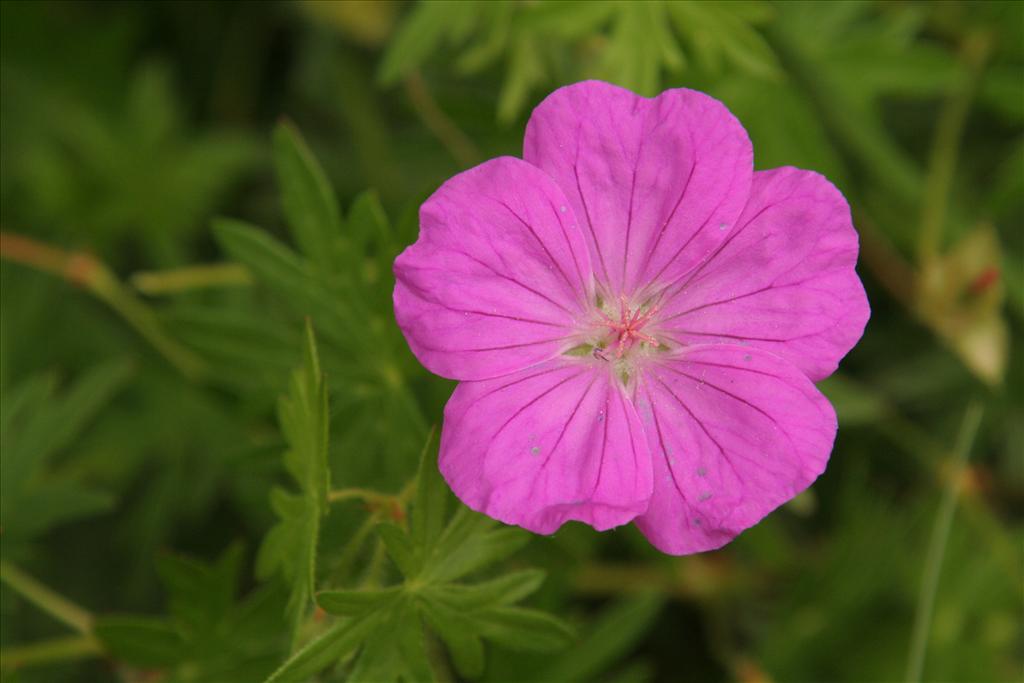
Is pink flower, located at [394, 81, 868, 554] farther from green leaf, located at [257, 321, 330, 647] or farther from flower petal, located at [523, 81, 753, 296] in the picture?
green leaf, located at [257, 321, 330, 647]

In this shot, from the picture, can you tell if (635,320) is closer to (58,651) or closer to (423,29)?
(423,29)

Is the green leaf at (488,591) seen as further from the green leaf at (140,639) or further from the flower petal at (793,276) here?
the green leaf at (140,639)

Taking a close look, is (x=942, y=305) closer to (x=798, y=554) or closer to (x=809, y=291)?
(x=798, y=554)

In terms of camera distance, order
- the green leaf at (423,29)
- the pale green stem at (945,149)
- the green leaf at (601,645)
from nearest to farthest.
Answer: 1. the green leaf at (423,29)
2. the green leaf at (601,645)
3. the pale green stem at (945,149)

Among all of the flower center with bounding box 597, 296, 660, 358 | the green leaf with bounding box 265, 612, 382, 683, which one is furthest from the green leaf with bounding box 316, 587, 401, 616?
the flower center with bounding box 597, 296, 660, 358

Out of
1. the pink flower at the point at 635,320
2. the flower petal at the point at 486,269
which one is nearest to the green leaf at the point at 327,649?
the pink flower at the point at 635,320

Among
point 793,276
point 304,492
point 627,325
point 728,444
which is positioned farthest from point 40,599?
point 793,276
